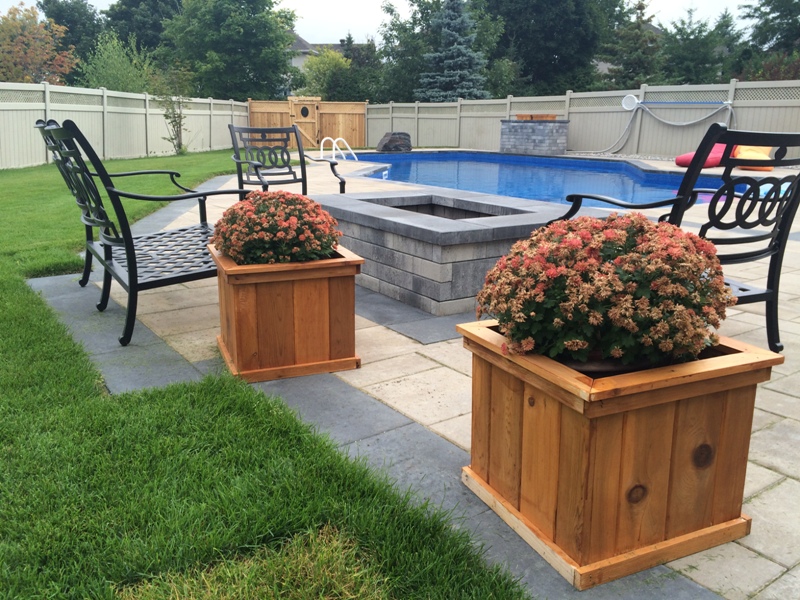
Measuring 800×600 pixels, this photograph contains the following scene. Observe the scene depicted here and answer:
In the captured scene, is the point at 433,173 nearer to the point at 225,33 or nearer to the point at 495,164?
the point at 495,164

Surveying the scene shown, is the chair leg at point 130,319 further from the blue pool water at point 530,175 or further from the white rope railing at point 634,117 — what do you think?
the white rope railing at point 634,117

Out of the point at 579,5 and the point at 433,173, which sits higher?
the point at 579,5

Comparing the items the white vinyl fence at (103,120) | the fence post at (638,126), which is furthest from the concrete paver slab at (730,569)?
the fence post at (638,126)

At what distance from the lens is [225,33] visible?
29.7 meters

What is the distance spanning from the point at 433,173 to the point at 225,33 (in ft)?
57.6

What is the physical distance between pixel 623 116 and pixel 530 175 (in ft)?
15.7

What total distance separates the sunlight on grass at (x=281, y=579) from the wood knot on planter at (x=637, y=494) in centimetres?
64

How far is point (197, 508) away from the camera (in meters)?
1.85

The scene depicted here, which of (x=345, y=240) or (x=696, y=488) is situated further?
(x=345, y=240)

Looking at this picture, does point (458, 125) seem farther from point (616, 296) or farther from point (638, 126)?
point (616, 296)

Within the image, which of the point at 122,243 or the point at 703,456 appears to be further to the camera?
the point at 122,243

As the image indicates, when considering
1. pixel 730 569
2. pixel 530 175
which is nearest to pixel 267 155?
pixel 730 569

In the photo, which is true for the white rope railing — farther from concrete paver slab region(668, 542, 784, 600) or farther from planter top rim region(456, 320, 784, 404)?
concrete paver slab region(668, 542, 784, 600)

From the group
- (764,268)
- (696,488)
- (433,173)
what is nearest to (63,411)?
(696,488)
